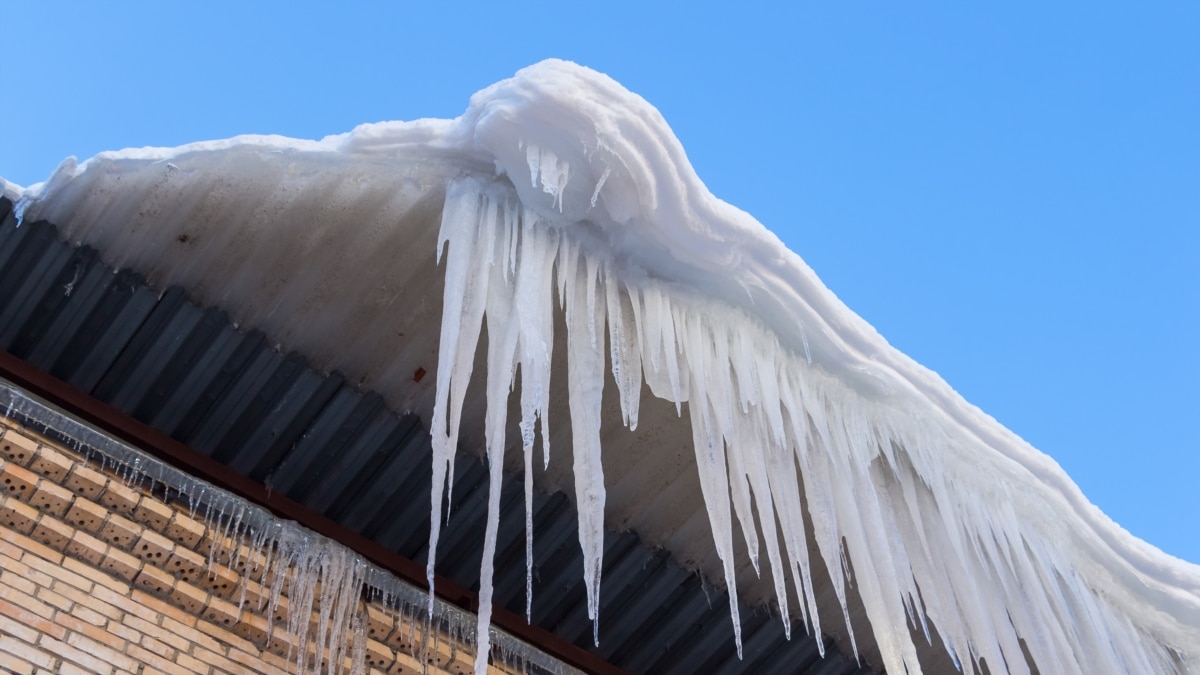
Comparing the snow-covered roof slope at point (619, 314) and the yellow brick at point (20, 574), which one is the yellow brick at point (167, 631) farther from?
the snow-covered roof slope at point (619, 314)

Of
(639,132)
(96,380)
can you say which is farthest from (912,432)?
(96,380)

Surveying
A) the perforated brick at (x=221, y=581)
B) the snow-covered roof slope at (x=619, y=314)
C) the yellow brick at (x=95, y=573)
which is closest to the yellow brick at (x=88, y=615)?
the yellow brick at (x=95, y=573)

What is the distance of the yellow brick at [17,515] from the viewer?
129 inches

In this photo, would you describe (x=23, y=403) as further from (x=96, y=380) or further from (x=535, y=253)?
(x=535, y=253)

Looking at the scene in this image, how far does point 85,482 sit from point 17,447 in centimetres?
21

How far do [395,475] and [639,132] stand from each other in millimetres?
1578

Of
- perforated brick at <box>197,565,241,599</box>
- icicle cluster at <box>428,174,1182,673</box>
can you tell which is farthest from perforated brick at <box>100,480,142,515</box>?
icicle cluster at <box>428,174,1182,673</box>

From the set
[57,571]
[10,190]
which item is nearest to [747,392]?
[57,571]

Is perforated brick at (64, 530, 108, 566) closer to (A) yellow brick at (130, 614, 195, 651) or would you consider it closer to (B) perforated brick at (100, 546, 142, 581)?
(B) perforated brick at (100, 546, 142, 581)

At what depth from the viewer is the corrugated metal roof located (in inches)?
140

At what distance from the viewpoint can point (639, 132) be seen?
322 centimetres

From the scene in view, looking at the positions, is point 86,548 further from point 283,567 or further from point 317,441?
point 317,441

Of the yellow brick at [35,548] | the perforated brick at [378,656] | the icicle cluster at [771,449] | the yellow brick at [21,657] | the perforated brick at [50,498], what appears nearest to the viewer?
the yellow brick at [21,657]

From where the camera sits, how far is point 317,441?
3.93 m
